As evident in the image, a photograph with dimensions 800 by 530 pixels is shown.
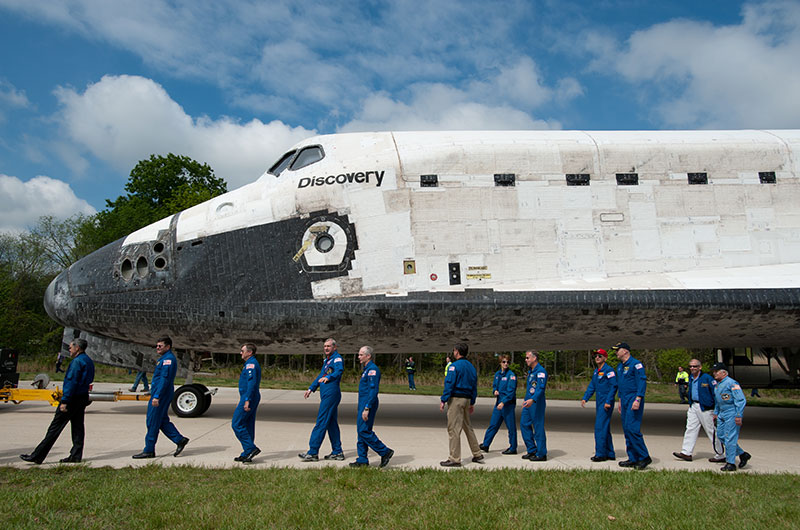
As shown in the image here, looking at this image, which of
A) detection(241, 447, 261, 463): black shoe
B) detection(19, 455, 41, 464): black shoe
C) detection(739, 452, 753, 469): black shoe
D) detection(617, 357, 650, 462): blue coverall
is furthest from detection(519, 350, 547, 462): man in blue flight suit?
detection(19, 455, 41, 464): black shoe

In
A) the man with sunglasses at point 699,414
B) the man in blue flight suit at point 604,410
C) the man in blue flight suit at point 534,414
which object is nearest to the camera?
the man in blue flight suit at point 604,410

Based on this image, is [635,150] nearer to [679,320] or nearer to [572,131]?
[572,131]

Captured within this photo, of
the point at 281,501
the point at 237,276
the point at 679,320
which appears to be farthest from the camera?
the point at 237,276

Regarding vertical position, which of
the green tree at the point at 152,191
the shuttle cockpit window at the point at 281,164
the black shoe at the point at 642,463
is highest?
the green tree at the point at 152,191

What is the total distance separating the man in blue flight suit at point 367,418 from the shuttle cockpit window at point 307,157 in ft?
12.5

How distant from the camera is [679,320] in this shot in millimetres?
7496

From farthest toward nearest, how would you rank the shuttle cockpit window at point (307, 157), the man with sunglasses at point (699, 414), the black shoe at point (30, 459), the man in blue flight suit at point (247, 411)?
1. the shuttle cockpit window at point (307, 157)
2. the man with sunglasses at point (699, 414)
3. the man in blue flight suit at point (247, 411)
4. the black shoe at point (30, 459)

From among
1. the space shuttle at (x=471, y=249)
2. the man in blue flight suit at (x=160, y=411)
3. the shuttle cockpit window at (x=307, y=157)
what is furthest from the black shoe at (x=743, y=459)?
the shuttle cockpit window at (x=307, y=157)

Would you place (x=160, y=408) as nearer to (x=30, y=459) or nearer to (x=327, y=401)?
(x=30, y=459)

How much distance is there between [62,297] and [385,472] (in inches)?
256

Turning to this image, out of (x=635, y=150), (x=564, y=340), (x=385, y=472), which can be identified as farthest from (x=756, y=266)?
(x=385, y=472)

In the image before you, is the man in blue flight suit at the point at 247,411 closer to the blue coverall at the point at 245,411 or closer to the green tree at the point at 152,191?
the blue coverall at the point at 245,411

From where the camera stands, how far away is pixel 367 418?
559 cm

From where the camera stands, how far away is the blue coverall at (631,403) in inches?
231
